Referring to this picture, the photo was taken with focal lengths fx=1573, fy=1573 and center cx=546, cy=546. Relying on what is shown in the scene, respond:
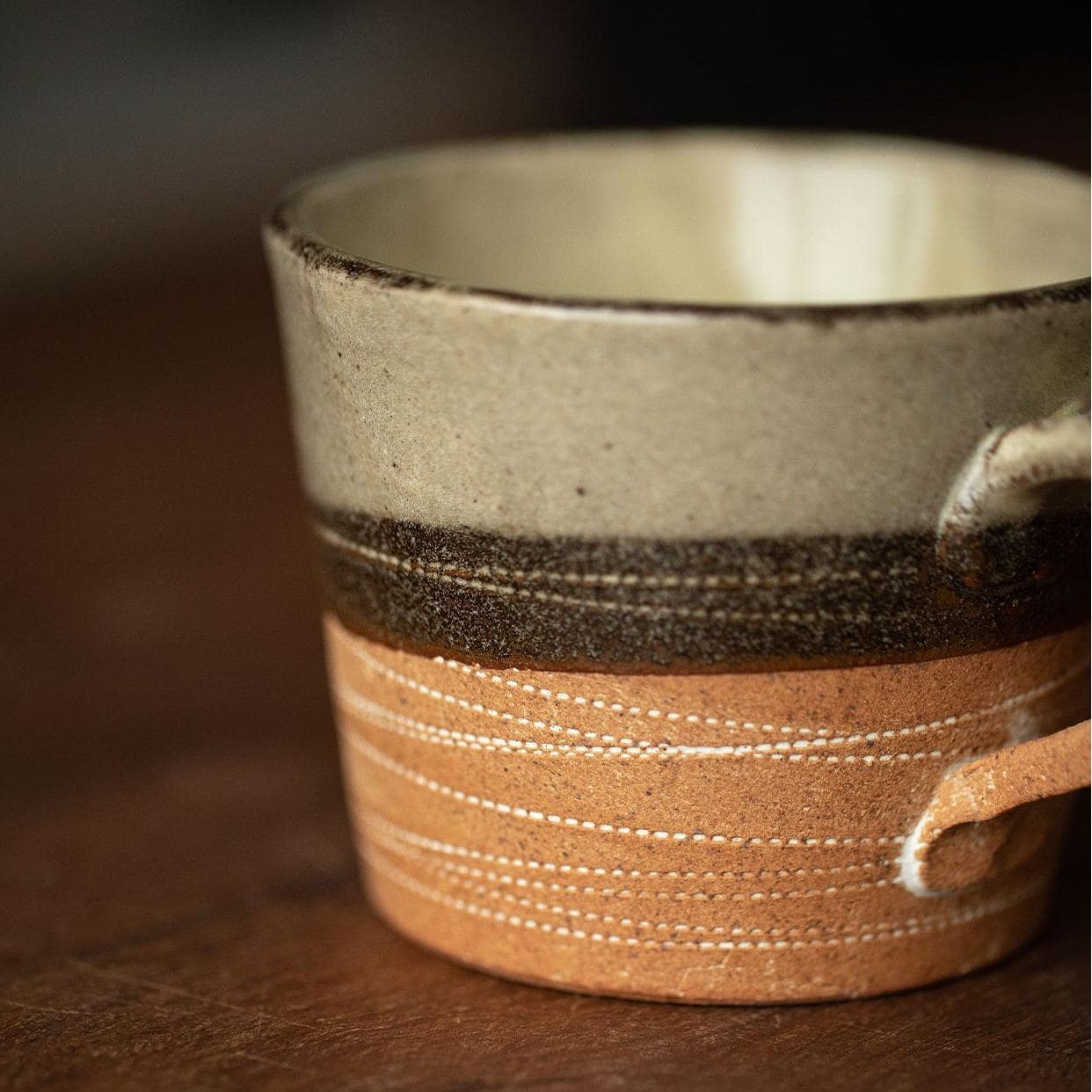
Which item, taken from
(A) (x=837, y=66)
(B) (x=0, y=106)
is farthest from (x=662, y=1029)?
(A) (x=837, y=66)

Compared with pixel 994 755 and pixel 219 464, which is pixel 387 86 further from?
pixel 994 755

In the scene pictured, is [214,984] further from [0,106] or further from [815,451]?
[0,106]

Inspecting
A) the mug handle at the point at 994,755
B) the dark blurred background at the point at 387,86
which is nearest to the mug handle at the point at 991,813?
the mug handle at the point at 994,755

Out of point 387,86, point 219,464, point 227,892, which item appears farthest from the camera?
point 387,86

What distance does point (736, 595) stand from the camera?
14.2 inches

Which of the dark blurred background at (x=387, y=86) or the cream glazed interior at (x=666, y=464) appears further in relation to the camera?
the dark blurred background at (x=387, y=86)

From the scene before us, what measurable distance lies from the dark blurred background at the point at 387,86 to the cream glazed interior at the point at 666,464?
32.3 inches

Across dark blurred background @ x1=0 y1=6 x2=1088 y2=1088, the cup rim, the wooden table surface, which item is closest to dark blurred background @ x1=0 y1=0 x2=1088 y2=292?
dark blurred background @ x1=0 y1=6 x2=1088 y2=1088

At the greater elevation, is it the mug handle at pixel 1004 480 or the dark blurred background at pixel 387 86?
the mug handle at pixel 1004 480

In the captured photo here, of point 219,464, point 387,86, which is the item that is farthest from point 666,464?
point 387,86

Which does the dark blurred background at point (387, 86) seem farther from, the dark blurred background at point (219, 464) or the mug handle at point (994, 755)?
the mug handle at point (994, 755)

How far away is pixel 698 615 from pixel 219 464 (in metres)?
0.50

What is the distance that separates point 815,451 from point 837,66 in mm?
1391

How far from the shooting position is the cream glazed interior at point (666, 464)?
0.34 metres
